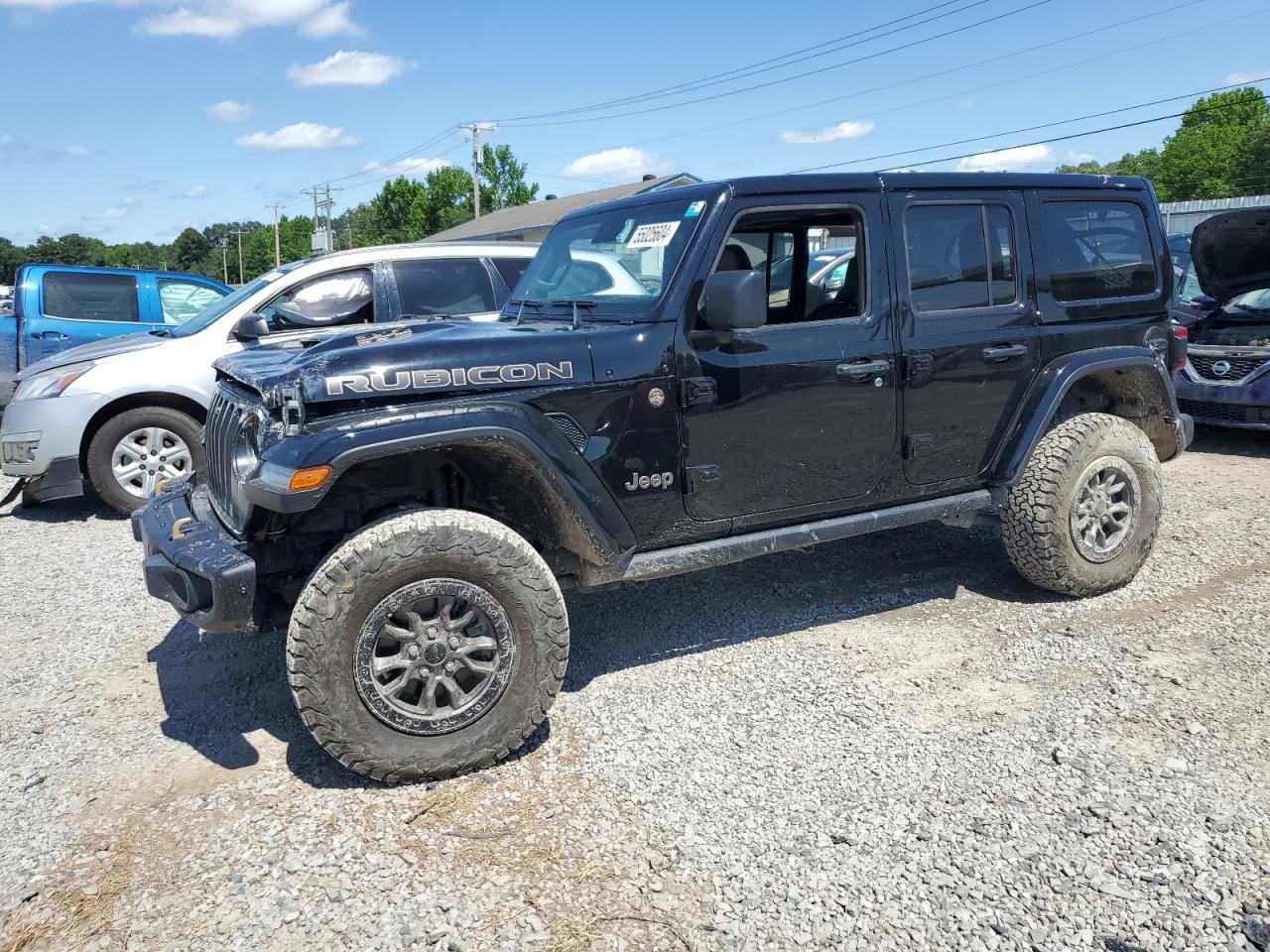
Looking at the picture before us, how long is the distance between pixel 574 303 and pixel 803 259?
1229mm

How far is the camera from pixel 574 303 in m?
3.95

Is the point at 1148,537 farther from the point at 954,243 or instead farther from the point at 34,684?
the point at 34,684

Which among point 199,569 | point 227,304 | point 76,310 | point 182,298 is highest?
point 182,298

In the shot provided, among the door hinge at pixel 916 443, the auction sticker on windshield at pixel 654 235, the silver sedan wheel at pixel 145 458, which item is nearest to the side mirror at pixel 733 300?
the auction sticker on windshield at pixel 654 235

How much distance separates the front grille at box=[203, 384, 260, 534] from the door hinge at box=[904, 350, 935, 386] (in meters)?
2.61

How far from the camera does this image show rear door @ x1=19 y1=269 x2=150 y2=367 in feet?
28.7

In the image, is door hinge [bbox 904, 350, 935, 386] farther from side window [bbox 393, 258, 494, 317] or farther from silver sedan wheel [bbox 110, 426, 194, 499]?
silver sedan wheel [bbox 110, 426, 194, 499]

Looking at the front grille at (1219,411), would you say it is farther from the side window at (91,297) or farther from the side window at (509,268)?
the side window at (91,297)

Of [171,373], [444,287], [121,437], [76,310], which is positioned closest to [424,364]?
[444,287]

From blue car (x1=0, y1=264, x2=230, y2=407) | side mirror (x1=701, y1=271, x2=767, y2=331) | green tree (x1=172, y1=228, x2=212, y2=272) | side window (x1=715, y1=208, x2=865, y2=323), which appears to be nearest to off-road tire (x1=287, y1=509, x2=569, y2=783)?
side mirror (x1=701, y1=271, x2=767, y2=331)

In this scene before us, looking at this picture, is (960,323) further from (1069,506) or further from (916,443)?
(1069,506)

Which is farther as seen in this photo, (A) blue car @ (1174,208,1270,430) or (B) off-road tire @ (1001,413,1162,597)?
(A) blue car @ (1174,208,1270,430)

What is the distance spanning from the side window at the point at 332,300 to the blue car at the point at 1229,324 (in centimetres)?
669

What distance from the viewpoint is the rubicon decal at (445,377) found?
123 inches
